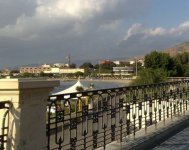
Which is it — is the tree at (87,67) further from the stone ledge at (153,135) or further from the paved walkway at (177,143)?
the paved walkway at (177,143)

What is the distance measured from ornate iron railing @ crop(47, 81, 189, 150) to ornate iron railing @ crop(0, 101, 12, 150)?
85cm

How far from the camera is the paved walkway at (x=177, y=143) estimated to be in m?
7.36

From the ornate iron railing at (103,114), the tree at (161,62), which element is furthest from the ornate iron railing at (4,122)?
the tree at (161,62)

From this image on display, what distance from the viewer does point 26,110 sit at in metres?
4.29

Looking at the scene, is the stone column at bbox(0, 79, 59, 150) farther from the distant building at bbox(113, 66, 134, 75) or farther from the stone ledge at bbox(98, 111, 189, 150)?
the distant building at bbox(113, 66, 134, 75)

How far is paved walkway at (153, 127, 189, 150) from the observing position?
736 cm

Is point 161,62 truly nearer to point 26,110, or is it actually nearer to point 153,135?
point 153,135

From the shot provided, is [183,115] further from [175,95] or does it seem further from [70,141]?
[70,141]

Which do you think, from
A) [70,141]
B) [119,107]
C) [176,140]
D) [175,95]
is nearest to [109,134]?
[119,107]

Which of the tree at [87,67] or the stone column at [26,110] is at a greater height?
the tree at [87,67]

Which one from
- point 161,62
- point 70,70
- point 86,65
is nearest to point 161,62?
point 161,62

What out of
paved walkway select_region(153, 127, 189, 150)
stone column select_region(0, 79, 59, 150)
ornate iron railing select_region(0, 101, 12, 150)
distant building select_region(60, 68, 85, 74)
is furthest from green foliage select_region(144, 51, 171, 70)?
ornate iron railing select_region(0, 101, 12, 150)

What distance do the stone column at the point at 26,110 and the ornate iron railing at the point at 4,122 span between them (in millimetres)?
37

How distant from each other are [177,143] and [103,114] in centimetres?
195
